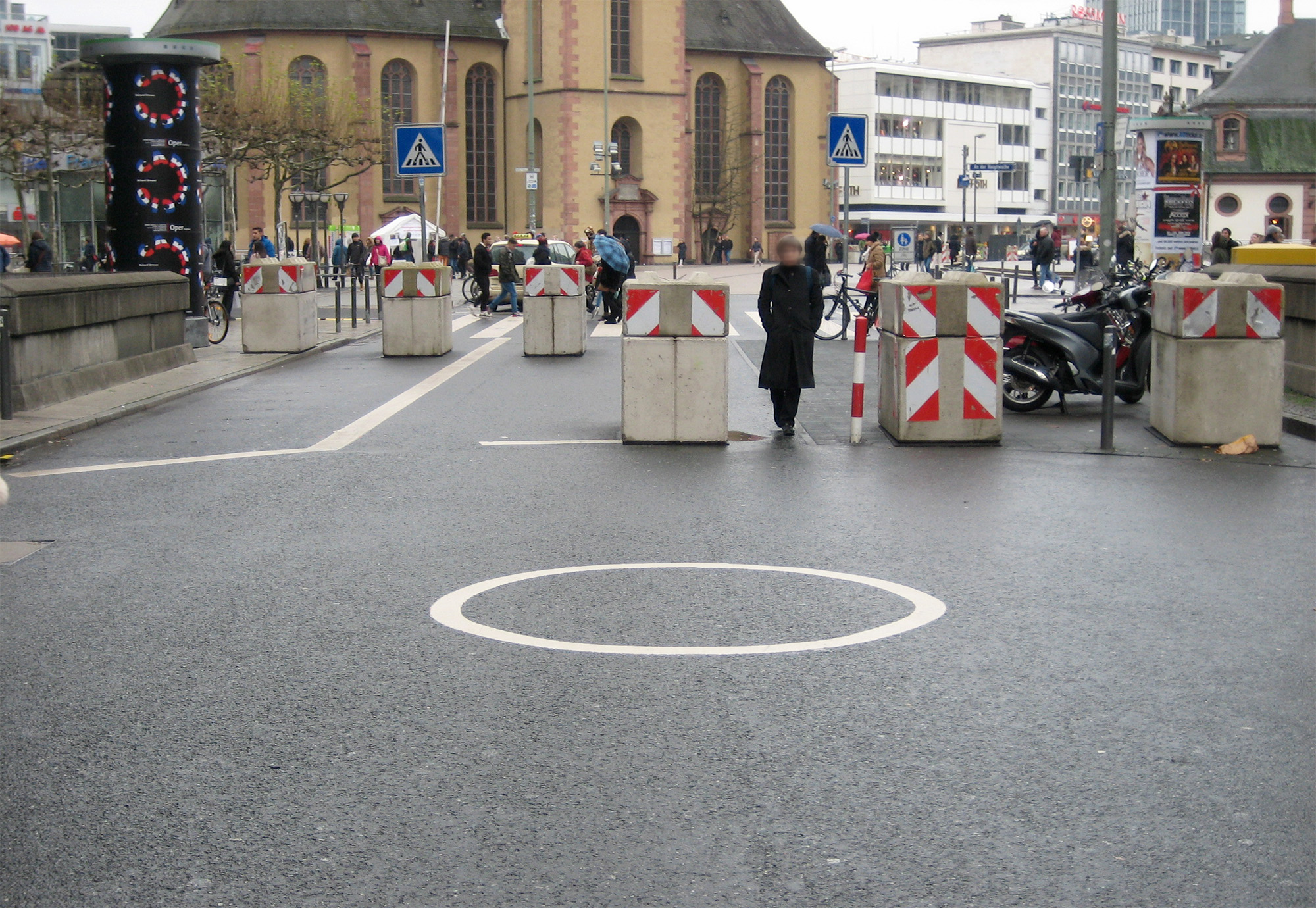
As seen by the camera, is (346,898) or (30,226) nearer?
(346,898)

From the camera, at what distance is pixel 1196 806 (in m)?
4.26

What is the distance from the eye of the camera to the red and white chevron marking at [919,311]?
12070 mm

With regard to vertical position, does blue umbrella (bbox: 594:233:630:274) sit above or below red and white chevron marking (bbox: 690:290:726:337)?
above

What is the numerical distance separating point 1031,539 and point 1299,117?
80.4 meters

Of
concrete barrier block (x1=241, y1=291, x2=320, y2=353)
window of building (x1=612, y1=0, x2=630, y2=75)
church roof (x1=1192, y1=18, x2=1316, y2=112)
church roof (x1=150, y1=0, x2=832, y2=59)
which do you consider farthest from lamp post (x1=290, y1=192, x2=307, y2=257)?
church roof (x1=1192, y1=18, x2=1316, y2=112)

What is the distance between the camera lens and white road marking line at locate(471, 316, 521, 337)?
2728 centimetres

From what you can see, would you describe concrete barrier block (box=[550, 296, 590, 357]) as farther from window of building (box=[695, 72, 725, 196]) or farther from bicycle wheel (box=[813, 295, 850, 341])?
window of building (box=[695, 72, 725, 196])

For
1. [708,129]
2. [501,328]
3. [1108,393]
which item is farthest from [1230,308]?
[708,129]

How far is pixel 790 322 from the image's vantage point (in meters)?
12.8

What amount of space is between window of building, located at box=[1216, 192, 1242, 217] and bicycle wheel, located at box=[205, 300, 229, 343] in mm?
65591

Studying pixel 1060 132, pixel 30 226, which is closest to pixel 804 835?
pixel 30 226

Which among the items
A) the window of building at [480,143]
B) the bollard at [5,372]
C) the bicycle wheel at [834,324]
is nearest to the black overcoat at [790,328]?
the bollard at [5,372]

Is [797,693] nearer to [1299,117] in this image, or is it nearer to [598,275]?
[598,275]

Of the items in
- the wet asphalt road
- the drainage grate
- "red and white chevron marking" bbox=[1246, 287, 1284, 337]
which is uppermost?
"red and white chevron marking" bbox=[1246, 287, 1284, 337]
